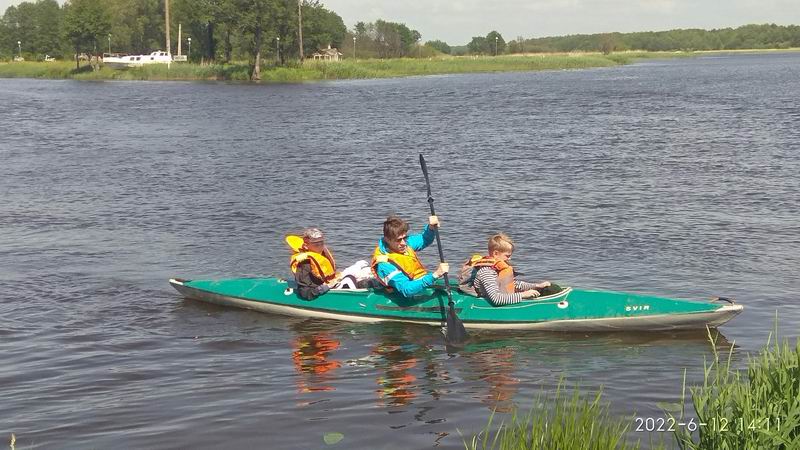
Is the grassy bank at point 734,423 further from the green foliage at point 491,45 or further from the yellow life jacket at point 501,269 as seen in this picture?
the green foliage at point 491,45

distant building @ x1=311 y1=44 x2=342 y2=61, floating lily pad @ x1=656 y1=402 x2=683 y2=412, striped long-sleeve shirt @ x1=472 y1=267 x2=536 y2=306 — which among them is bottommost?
floating lily pad @ x1=656 y1=402 x2=683 y2=412

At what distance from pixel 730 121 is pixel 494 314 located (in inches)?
983

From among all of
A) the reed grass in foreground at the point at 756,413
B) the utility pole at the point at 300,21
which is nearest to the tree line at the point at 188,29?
the utility pole at the point at 300,21

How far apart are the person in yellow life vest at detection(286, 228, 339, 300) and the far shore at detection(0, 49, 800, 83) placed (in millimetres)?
59620

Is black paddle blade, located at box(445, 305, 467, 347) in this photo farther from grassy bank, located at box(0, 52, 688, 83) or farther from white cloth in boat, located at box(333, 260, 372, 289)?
grassy bank, located at box(0, 52, 688, 83)

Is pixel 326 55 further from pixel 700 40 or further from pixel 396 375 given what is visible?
pixel 700 40

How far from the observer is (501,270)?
1077cm

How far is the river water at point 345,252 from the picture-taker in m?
8.62

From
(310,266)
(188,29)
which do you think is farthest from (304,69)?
(310,266)

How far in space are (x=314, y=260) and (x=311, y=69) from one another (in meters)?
62.5

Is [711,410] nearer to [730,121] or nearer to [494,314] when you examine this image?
[494,314]

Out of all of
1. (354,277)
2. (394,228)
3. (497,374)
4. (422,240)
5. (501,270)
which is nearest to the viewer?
(497,374)

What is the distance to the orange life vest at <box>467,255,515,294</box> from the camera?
1073 cm

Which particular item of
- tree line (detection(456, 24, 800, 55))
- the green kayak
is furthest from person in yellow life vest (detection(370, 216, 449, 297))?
tree line (detection(456, 24, 800, 55))
